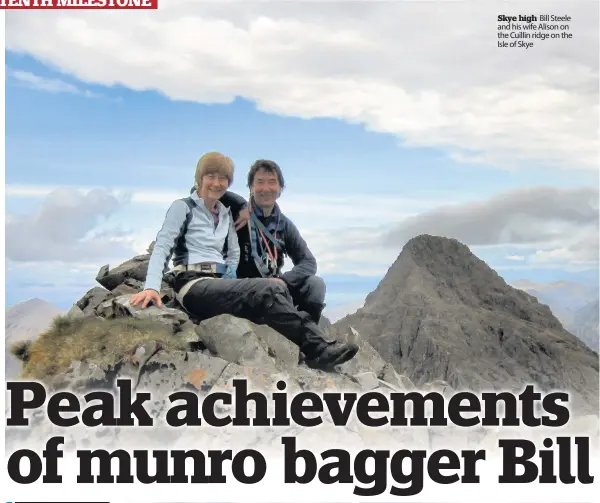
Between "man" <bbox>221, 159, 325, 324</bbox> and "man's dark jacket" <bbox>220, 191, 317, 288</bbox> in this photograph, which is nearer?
"man" <bbox>221, 159, 325, 324</bbox>

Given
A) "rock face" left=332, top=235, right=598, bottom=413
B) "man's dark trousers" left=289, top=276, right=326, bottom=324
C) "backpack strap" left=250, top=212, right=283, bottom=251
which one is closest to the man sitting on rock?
"man's dark trousers" left=289, top=276, right=326, bottom=324

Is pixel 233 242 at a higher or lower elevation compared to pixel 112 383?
higher

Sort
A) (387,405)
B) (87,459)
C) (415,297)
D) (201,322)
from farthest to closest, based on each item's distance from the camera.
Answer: (415,297)
(201,322)
(387,405)
(87,459)

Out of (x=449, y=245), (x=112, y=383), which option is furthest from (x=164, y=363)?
(x=449, y=245)

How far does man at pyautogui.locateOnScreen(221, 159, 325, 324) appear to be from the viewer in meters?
11.5

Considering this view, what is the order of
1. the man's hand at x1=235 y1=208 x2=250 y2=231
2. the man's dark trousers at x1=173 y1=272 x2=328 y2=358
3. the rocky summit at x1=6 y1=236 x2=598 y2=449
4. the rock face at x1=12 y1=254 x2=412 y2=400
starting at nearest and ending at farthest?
1. the rocky summit at x1=6 y1=236 x2=598 y2=449
2. the rock face at x1=12 y1=254 x2=412 y2=400
3. the man's dark trousers at x1=173 y1=272 x2=328 y2=358
4. the man's hand at x1=235 y1=208 x2=250 y2=231

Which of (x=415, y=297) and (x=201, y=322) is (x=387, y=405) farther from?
(x=415, y=297)

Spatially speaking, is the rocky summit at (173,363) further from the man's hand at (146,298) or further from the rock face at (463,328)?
the rock face at (463,328)

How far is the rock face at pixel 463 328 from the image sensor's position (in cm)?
4666

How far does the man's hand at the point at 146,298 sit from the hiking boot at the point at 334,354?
96.5 inches

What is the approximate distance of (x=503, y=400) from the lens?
1027cm

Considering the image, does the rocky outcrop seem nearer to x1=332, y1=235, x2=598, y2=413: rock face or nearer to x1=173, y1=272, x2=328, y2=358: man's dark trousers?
x1=173, y1=272, x2=328, y2=358: man's dark trousers

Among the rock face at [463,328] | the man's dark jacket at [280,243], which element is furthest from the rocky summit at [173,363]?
the rock face at [463,328]

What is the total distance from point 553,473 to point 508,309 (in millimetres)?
44800
